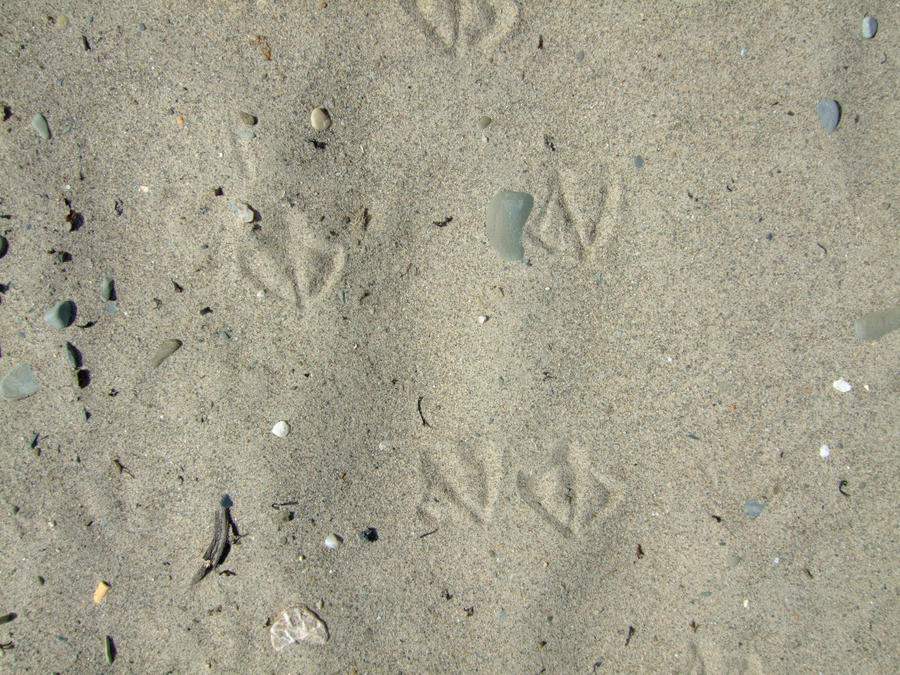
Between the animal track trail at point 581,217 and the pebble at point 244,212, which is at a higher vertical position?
the animal track trail at point 581,217

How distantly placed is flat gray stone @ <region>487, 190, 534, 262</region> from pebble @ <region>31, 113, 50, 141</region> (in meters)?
1.34

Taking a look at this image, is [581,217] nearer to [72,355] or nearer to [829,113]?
[829,113]

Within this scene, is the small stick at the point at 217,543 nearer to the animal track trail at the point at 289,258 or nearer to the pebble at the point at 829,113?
the animal track trail at the point at 289,258

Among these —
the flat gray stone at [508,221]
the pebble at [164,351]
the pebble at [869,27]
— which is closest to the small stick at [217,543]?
the pebble at [164,351]

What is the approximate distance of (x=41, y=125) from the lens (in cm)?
142

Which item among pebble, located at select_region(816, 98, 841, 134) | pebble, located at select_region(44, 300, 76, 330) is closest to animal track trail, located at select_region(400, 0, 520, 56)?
pebble, located at select_region(816, 98, 841, 134)

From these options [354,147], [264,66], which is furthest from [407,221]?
[264,66]

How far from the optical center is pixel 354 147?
4.70 feet

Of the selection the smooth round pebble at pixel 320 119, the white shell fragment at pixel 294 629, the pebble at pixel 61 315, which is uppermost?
the smooth round pebble at pixel 320 119

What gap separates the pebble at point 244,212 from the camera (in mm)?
1418

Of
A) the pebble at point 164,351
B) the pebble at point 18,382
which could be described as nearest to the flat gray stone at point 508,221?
the pebble at point 164,351

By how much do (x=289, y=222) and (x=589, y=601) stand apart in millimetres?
1465

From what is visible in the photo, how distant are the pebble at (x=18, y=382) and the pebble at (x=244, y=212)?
77cm

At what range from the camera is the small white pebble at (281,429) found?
1437 millimetres
